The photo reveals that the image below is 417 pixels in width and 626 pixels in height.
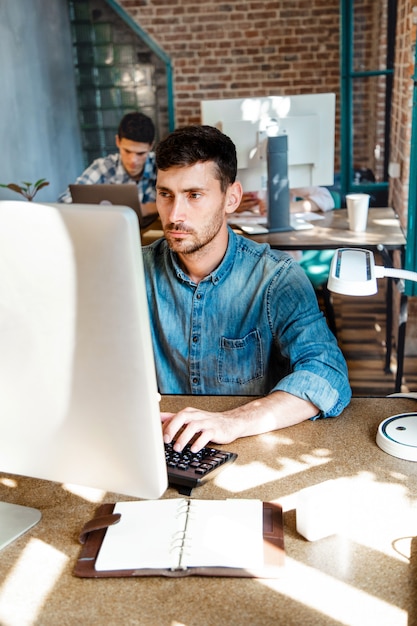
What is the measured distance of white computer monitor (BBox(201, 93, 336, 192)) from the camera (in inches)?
134

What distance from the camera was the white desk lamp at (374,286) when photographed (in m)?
1.27

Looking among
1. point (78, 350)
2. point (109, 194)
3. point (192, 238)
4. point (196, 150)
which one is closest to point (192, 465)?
point (78, 350)

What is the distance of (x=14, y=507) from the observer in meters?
1.19

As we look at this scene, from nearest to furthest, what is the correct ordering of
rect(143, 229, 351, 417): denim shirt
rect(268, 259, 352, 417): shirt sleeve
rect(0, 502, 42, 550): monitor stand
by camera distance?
rect(0, 502, 42, 550): monitor stand
rect(268, 259, 352, 417): shirt sleeve
rect(143, 229, 351, 417): denim shirt

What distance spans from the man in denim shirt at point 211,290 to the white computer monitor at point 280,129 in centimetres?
159

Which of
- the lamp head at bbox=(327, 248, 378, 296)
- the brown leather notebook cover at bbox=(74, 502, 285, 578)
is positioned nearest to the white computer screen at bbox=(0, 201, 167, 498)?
the brown leather notebook cover at bbox=(74, 502, 285, 578)

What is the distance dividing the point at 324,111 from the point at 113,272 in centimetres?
290

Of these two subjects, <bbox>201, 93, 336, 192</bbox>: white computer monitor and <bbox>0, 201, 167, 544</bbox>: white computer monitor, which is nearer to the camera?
<bbox>0, 201, 167, 544</bbox>: white computer monitor

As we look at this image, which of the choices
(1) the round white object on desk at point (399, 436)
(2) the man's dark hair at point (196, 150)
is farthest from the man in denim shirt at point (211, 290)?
(1) the round white object on desk at point (399, 436)

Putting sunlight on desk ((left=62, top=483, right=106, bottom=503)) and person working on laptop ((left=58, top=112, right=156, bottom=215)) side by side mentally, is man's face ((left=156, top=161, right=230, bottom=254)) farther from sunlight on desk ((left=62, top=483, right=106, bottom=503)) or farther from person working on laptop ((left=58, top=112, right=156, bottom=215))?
person working on laptop ((left=58, top=112, right=156, bottom=215))

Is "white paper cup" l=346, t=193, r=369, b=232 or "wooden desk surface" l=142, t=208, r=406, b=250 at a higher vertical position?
"white paper cup" l=346, t=193, r=369, b=232

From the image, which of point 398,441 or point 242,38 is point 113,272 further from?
point 242,38

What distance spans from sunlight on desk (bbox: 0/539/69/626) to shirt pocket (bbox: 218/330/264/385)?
2.67 ft

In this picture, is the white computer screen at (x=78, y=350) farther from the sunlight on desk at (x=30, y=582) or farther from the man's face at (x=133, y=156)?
the man's face at (x=133, y=156)
